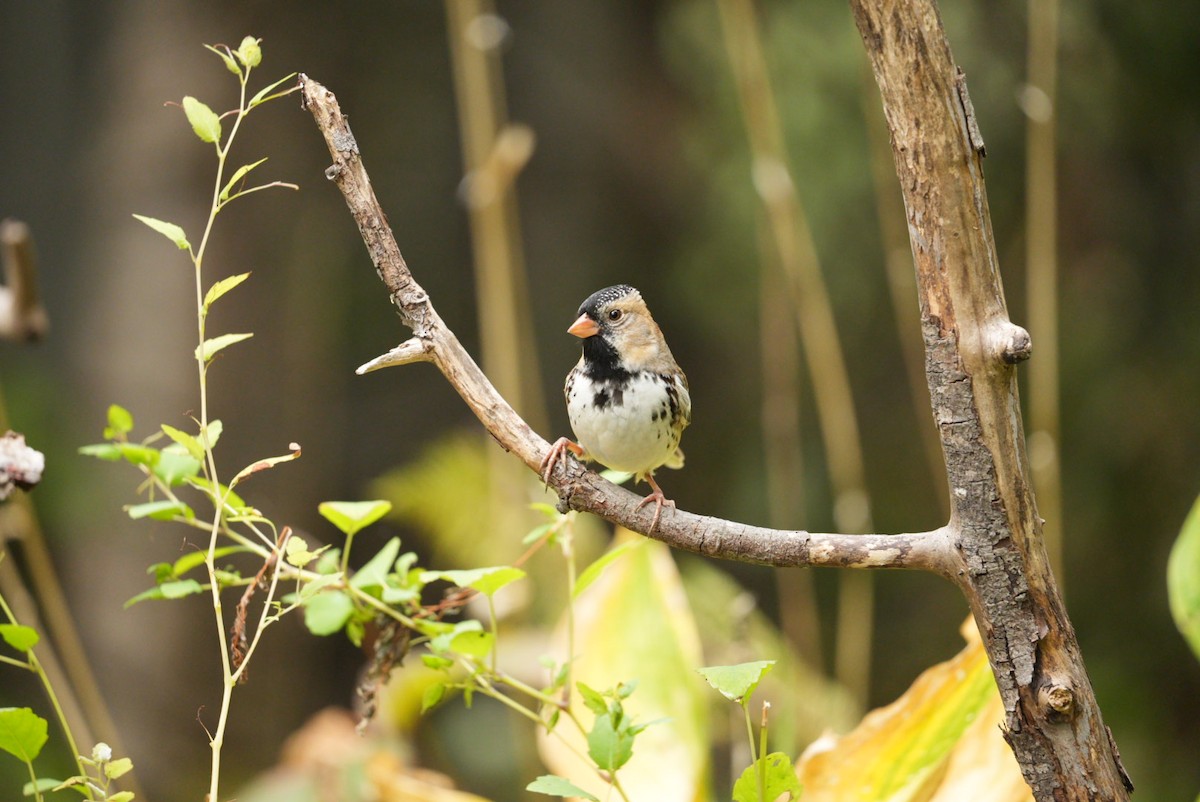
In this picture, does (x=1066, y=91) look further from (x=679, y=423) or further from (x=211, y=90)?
(x=211, y=90)

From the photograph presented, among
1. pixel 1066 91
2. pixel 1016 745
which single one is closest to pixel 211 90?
pixel 1066 91

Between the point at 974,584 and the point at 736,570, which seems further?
the point at 736,570

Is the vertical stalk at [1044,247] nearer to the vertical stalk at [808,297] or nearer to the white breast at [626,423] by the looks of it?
the vertical stalk at [808,297]

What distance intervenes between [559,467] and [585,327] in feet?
1.39

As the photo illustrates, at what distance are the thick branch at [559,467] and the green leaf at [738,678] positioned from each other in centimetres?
13

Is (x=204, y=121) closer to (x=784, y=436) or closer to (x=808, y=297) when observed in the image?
(x=808, y=297)

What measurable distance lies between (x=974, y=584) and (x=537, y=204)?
2439mm

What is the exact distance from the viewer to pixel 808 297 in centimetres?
163

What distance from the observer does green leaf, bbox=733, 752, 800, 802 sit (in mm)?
775

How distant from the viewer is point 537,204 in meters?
3.12

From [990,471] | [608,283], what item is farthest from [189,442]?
[608,283]

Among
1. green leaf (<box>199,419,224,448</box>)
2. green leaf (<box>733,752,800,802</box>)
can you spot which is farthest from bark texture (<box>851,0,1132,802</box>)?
green leaf (<box>199,419,224,448</box>)

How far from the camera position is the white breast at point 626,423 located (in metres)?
1.21

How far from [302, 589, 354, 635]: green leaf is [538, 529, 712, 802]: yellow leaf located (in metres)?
0.41
